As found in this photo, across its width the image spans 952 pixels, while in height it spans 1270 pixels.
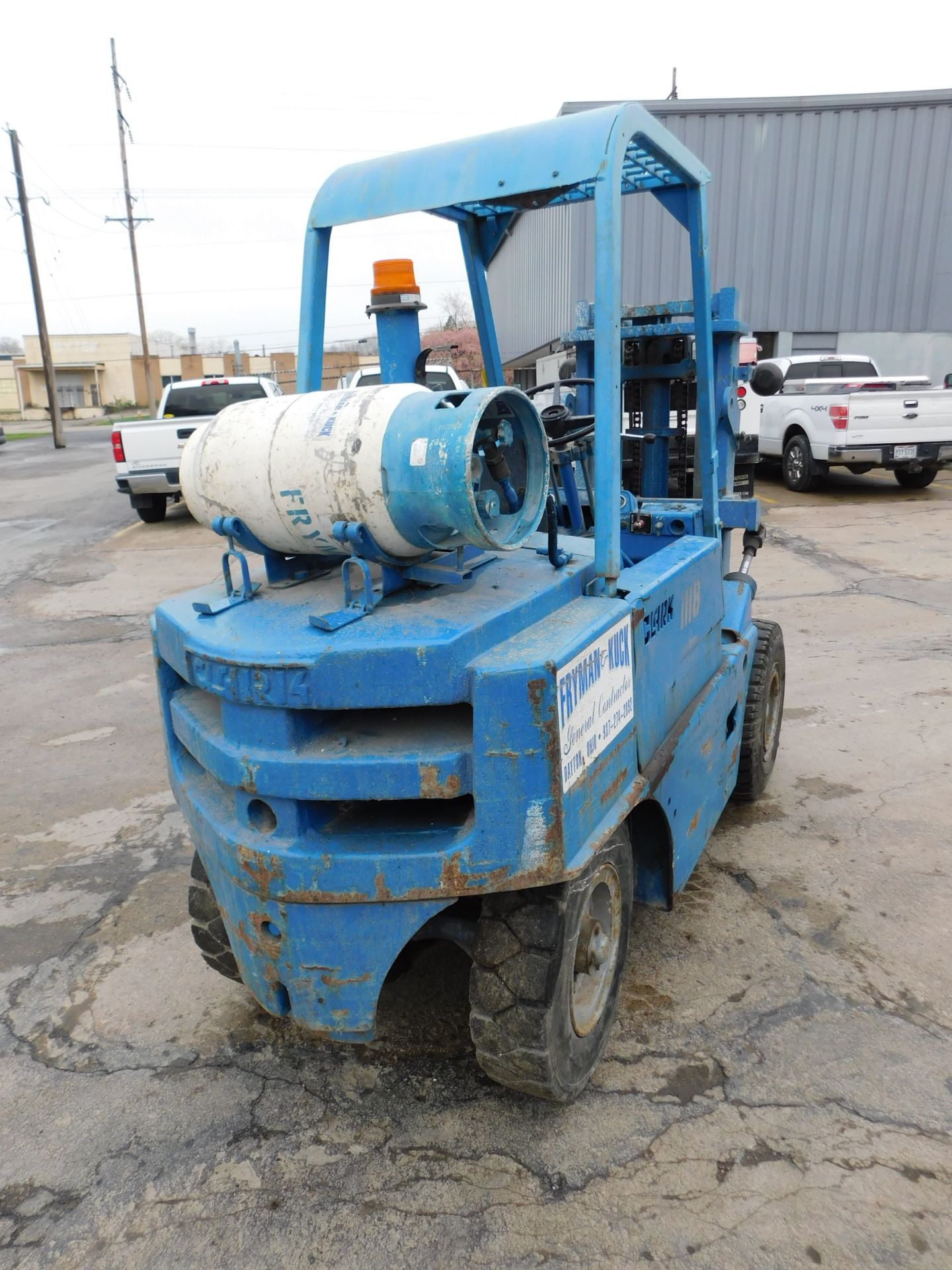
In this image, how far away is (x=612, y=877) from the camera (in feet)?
8.98

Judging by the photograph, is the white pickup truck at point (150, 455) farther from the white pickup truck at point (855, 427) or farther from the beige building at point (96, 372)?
the beige building at point (96, 372)

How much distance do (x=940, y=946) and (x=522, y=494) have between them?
7.34ft

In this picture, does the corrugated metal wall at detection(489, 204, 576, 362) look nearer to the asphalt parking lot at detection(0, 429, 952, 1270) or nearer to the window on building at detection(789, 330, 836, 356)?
the window on building at detection(789, 330, 836, 356)

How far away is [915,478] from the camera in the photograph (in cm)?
1476

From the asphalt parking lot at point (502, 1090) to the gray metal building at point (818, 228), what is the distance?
16707 millimetres

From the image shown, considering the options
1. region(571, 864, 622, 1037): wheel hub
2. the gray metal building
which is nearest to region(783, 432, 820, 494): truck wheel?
the gray metal building

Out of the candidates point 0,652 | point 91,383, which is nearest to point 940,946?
point 0,652

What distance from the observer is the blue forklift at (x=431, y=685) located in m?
2.18

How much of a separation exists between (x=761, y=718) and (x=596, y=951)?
1.96m

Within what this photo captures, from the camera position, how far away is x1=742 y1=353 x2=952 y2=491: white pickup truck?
13.1m

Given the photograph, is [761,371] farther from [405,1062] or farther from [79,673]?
[79,673]

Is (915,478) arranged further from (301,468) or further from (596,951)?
(301,468)

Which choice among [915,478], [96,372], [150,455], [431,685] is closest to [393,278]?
[431,685]

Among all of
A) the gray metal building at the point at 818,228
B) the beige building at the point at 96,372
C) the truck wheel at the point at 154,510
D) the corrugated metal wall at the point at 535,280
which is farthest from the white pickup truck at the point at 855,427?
the beige building at the point at 96,372
